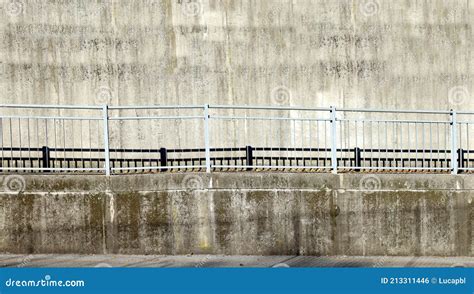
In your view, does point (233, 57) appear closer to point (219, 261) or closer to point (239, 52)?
point (239, 52)

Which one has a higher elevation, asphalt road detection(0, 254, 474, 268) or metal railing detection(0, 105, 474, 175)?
metal railing detection(0, 105, 474, 175)

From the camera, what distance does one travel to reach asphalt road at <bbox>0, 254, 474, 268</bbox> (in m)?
8.45

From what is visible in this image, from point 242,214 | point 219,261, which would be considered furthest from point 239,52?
point 219,261

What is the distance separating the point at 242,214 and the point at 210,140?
237 cm

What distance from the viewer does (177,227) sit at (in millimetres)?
9047

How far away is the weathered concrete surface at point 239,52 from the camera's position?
1094 cm

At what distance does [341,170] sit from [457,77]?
3.52m

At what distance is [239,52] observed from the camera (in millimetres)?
11258

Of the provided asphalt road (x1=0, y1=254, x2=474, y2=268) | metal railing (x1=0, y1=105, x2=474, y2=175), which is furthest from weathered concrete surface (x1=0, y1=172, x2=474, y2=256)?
metal railing (x1=0, y1=105, x2=474, y2=175)

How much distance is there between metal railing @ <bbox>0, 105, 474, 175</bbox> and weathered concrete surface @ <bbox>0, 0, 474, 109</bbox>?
10.6 inches

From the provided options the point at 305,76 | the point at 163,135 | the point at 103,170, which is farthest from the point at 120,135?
the point at 305,76

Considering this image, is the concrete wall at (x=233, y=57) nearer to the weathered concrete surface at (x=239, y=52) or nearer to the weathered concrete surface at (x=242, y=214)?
the weathered concrete surface at (x=239, y=52)

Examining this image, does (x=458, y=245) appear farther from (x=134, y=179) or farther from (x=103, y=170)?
(x=103, y=170)

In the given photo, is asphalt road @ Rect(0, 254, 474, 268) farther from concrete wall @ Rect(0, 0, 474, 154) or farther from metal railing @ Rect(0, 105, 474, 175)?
concrete wall @ Rect(0, 0, 474, 154)
